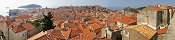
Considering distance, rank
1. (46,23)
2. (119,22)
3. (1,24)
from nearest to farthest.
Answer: (1,24) < (46,23) < (119,22)

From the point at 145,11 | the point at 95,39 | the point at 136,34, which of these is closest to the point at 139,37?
the point at 136,34

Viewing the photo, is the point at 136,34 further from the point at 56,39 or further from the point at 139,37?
the point at 56,39

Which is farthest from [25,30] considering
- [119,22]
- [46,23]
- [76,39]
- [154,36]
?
[154,36]

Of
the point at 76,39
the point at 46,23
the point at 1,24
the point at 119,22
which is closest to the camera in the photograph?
the point at 76,39

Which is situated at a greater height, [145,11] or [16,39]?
[145,11]

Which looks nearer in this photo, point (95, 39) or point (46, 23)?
point (95, 39)

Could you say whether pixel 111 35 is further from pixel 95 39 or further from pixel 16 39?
pixel 16 39

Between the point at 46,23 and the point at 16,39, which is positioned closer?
the point at 16,39

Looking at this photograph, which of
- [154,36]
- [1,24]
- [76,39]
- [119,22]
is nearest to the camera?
[154,36]

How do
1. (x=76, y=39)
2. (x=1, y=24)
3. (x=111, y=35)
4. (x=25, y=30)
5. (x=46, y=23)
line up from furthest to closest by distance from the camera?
(x=46, y=23) → (x=25, y=30) → (x=1, y=24) → (x=111, y=35) → (x=76, y=39)
